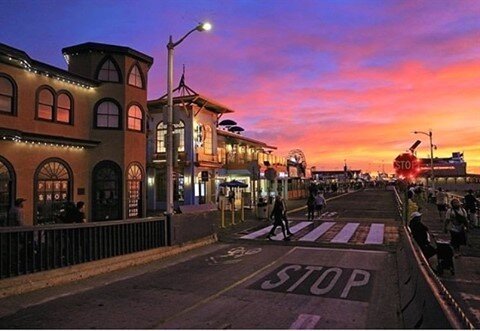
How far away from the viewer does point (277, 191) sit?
41.9 metres

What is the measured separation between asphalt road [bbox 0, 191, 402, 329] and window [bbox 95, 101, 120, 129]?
12548 mm

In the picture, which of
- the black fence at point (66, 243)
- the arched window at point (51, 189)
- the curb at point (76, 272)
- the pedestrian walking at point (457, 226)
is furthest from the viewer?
the arched window at point (51, 189)

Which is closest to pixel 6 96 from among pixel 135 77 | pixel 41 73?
pixel 41 73

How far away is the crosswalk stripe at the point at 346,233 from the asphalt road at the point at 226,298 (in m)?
3.33

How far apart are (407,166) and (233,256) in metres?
6.95

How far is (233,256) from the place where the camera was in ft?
42.3

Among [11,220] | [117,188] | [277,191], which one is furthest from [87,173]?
[277,191]

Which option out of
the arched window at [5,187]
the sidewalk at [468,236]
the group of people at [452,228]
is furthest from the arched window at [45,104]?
the sidewalk at [468,236]

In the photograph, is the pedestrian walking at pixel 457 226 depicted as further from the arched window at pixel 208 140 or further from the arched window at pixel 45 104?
the arched window at pixel 208 140

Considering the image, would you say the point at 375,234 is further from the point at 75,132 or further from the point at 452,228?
the point at 75,132

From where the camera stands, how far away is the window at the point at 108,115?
22.4 m

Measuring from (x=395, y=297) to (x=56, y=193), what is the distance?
16.9 metres

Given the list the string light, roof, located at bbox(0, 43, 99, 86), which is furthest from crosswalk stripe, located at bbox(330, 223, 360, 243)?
the string light

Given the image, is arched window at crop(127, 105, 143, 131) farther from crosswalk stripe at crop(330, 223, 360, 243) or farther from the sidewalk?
the sidewalk
